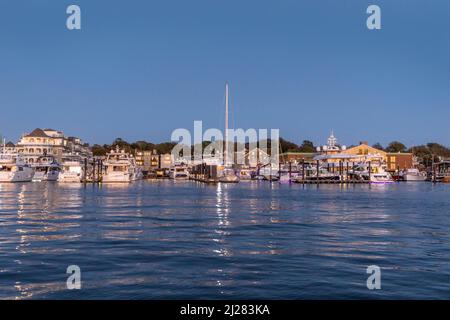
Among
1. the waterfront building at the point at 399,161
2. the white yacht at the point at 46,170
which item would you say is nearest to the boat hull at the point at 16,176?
the white yacht at the point at 46,170

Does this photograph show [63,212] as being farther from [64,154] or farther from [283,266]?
[64,154]

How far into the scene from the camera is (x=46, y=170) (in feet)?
485

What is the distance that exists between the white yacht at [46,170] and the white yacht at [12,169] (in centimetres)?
1232

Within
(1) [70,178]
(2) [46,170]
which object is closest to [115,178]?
(1) [70,178]

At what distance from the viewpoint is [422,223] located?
33.6 metres

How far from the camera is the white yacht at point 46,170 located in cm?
13888

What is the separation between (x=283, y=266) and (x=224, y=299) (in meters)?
5.06

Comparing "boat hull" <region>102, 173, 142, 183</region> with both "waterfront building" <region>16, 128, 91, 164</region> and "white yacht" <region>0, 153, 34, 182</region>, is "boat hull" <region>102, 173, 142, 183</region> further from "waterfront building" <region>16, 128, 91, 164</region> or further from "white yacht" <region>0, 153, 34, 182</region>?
"waterfront building" <region>16, 128, 91, 164</region>

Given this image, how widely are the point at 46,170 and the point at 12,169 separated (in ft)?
94.0

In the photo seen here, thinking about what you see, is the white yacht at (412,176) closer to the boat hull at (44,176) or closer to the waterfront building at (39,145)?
the boat hull at (44,176)
